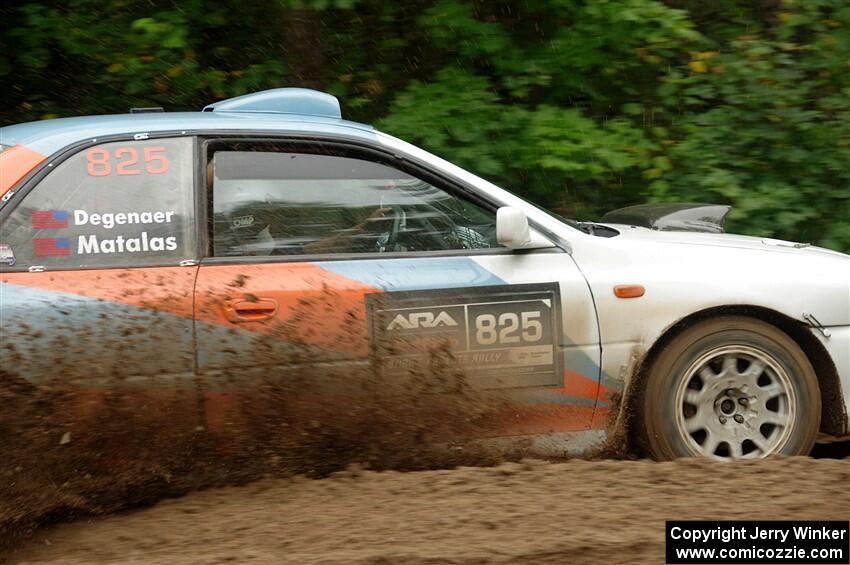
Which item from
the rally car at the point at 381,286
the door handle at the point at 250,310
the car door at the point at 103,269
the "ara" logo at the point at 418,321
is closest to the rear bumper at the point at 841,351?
the rally car at the point at 381,286

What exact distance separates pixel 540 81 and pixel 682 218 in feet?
8.22

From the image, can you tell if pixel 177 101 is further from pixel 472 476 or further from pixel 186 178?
pixel 472 476

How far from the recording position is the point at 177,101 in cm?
759

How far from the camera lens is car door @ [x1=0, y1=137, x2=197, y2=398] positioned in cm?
381

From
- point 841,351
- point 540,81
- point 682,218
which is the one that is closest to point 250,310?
point 682,218

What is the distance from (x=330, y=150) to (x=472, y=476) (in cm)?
154

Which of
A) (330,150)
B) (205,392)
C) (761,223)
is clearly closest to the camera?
(205,392)

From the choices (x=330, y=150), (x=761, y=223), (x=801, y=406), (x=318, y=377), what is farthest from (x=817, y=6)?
(x=318, y=377)

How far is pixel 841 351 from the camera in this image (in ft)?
14.6

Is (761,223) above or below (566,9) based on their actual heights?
below

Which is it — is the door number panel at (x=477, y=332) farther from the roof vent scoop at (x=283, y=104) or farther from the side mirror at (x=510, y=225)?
the roof vent scoop at (x=283, y=104)

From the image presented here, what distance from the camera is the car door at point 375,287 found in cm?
403

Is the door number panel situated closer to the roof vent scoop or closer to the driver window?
the driver window

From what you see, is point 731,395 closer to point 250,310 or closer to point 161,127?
point 250,310
